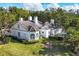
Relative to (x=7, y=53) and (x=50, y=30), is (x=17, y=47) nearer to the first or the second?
(x=7, y=53)

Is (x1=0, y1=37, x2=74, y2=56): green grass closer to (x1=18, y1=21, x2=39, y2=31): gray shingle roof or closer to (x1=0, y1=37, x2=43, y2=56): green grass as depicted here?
(x1=0, y1=37, x2=43, y2=56): green grass

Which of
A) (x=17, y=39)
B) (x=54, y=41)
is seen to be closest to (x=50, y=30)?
(x=54, y=41)

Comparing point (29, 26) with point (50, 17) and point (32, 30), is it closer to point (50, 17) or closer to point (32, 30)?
point (32, 30)

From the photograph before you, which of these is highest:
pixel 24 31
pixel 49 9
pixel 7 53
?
pixel 49 9

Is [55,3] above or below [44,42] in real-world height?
above

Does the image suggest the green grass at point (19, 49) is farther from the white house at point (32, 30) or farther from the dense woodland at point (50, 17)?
the dense woodland at point (50, 17)

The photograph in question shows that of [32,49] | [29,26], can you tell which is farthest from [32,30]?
[32,49]
